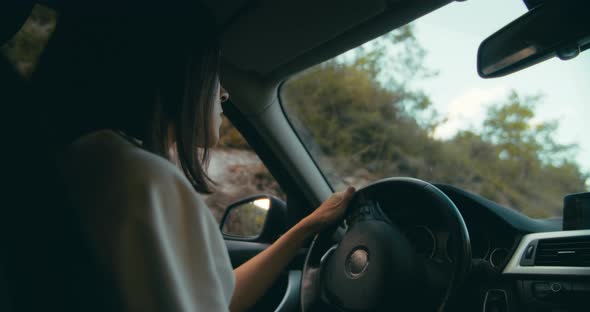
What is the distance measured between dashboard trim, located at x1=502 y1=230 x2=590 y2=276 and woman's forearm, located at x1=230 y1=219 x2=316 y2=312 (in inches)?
33.8

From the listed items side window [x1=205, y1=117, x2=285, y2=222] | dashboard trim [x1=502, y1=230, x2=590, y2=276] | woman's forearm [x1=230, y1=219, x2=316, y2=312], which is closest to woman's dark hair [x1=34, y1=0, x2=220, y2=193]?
woman's forearm [x1=230, y1=219, x2=316, y2=312]

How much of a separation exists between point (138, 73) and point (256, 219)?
7.72 feet

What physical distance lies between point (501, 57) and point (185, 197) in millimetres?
1318

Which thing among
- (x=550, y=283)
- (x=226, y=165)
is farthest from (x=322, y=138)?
(x=550, y=283)

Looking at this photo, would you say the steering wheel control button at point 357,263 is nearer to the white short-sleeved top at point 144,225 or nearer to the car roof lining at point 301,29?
the white short-sleeved top at point 144,225

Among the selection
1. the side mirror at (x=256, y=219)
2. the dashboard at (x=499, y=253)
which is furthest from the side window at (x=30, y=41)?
the side mirror at (x=256, y=219)

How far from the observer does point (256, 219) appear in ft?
11.4

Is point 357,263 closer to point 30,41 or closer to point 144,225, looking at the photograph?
point 144,225

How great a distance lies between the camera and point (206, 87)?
1.43 meters

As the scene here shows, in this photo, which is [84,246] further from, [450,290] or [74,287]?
[450,290]

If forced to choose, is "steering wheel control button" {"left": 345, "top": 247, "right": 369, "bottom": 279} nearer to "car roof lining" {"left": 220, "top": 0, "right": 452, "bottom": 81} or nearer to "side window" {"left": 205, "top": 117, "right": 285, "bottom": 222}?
"car roof lining" {"left": 220, "top": 0, "right": 452, "bottom": 81}

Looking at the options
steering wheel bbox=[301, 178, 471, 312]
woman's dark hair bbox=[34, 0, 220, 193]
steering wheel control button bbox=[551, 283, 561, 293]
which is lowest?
steering wheel control button bbox=[551, 283, 561, 293]

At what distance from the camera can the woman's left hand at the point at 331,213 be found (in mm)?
1944

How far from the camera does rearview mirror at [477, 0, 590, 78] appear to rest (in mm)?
1312
